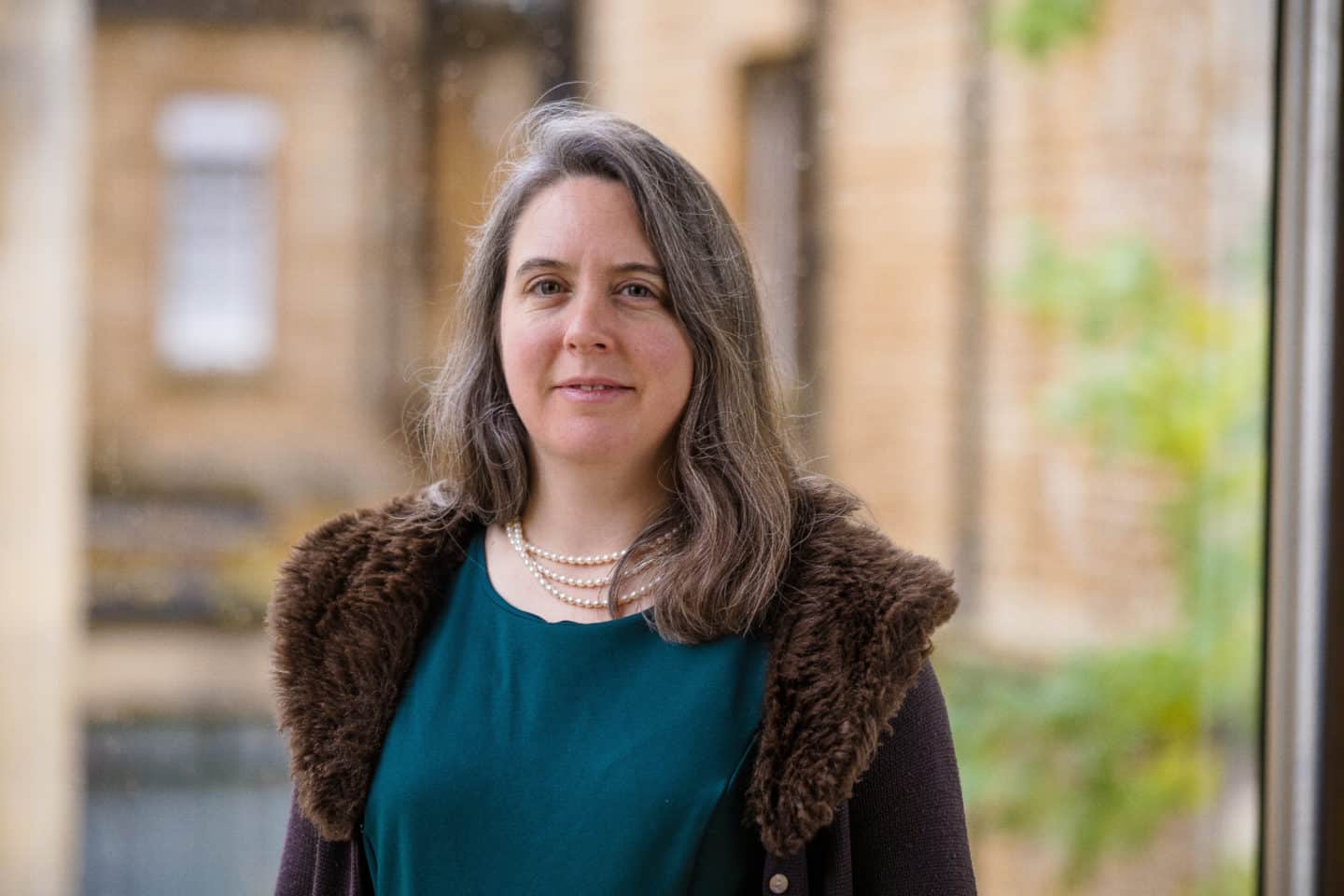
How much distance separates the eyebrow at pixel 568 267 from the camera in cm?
102

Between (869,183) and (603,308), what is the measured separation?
1649 millimetres

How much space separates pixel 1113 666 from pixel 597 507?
1869 millimetres

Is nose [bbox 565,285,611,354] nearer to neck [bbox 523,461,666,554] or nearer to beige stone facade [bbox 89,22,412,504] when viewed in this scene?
neck [bbox 523,461,666,554]

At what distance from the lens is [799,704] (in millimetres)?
979

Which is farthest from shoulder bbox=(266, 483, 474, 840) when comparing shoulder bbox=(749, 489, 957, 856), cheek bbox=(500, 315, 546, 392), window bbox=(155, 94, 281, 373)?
window bbox=(155, 94, 281, 373)

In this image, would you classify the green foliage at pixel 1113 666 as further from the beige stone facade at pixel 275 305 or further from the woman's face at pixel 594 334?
the woman's face at pixel 594 334

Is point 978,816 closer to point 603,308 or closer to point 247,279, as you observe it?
point 247,279

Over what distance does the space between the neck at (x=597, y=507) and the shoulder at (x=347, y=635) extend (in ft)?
0.29

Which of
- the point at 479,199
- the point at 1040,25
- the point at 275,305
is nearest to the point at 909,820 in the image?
the point at 479,199

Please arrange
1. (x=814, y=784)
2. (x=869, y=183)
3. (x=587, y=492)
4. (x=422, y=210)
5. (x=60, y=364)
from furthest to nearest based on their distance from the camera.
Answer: (x=869, y=183) → (x=422, y=210) → (x=60, y=364) → (x=587, y=492) → (x=814, y=784)

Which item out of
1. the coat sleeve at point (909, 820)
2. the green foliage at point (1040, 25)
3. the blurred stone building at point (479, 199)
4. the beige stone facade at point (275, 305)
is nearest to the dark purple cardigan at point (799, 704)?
the coat sleeve at point (909, 820)

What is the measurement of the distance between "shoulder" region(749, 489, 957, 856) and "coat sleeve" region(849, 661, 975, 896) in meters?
0.03

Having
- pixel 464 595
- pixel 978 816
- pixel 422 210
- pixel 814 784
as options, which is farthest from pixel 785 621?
pixel 978 816

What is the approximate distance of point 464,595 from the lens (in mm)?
1091
